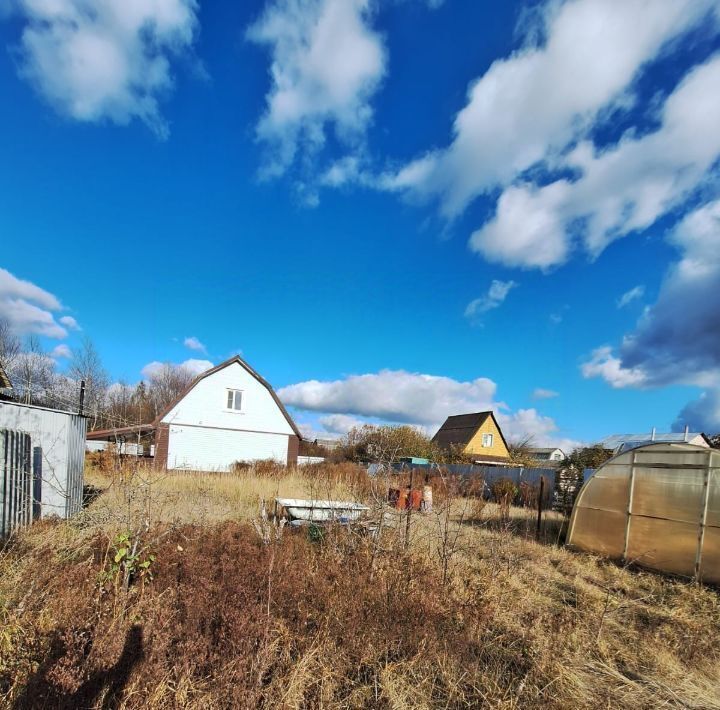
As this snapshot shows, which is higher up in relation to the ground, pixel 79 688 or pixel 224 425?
pixel 79 688

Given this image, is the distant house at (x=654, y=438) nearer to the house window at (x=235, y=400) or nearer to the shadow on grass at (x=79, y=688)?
the house window at (x=235, y=400)

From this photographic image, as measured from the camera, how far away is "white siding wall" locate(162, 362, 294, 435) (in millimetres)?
22875

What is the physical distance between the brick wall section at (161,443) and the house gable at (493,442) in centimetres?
2243

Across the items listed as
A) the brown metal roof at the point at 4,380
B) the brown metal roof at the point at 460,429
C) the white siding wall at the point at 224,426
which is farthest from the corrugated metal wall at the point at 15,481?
the brown metal roof at the point at 460,429

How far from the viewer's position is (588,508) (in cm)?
1001

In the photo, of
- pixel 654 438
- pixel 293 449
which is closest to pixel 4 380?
pixel 293 449

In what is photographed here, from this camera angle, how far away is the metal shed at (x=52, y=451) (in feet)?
23.6

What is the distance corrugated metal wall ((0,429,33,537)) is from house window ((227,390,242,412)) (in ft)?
56.8

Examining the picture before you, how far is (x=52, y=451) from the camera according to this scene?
26.4 feet

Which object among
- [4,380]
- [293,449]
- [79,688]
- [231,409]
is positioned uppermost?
[4,380]

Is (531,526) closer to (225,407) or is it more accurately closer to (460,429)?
(225,407)

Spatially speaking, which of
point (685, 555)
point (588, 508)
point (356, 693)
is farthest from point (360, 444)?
point (356, 693)

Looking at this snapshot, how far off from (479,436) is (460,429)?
194 centimetres

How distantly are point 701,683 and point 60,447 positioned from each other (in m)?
9.73
